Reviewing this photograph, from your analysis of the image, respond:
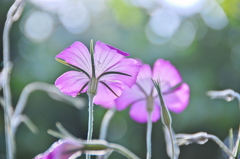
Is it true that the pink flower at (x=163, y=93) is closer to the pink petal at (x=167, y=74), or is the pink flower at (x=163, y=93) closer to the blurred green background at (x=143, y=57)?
the pink petal at (x=167, y=74)

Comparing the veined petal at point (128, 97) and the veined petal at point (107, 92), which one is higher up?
the veined petal at point (107, 92)

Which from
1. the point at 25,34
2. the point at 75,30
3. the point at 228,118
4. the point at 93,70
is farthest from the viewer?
the point at 75,30

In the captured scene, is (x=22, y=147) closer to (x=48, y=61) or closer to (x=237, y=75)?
(x=48, y=61)

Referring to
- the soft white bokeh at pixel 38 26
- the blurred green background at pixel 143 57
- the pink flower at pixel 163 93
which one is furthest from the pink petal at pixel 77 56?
the soft white bokeh at pixel 38 26

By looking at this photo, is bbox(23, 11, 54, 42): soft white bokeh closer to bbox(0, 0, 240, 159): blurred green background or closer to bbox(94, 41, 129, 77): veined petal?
bbox(0, 0, 240, 159): blurred green background

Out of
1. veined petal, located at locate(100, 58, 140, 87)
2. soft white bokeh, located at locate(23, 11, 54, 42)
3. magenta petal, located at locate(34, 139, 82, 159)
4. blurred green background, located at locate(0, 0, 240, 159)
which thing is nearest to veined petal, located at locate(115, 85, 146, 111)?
veined petal, located at locate(100, 58, 140, 87)

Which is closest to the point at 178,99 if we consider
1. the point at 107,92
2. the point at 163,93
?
the point at 163,93

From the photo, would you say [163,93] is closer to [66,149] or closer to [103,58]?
[103,58]


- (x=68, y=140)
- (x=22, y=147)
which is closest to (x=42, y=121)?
(x=22, y=147)
